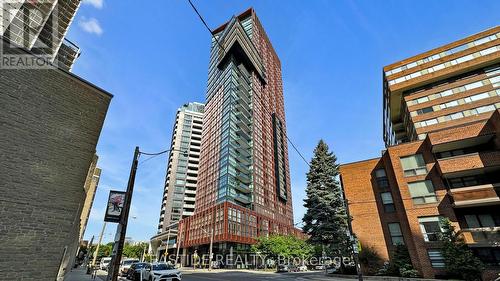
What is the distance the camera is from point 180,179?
10200cm

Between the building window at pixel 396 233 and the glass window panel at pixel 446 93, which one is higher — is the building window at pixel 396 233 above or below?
below

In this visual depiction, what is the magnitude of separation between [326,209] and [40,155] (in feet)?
86.2

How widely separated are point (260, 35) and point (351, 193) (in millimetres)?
93528

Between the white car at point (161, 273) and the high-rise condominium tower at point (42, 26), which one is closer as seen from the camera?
the high-rise condominium tower at point (42, 26)

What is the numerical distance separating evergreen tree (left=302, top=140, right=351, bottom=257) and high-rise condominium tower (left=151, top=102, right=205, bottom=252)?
6407 centimetres

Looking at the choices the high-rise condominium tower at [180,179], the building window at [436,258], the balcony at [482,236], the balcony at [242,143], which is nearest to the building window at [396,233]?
the building window at [436,258]

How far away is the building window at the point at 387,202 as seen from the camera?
27166mm

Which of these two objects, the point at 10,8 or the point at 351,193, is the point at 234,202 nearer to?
the point at 351,193

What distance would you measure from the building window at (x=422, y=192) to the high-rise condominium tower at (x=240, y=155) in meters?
40.2

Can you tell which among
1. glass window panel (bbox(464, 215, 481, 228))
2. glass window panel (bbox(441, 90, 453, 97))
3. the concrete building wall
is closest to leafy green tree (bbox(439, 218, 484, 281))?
glass window panel (bbox(464, 215, 481, 228))

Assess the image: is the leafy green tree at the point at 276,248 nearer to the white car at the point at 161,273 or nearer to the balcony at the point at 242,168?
the balcony at the point at 242,168

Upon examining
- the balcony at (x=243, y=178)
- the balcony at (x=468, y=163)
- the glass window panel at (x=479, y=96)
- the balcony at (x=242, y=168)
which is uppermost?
the balcony at (x=242, y=168)

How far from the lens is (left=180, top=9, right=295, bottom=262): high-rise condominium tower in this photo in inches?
2490

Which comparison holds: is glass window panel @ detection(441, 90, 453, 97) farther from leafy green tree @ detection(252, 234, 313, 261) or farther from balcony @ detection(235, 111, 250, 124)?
balcony @ detection(235, 111, 250, 124)
